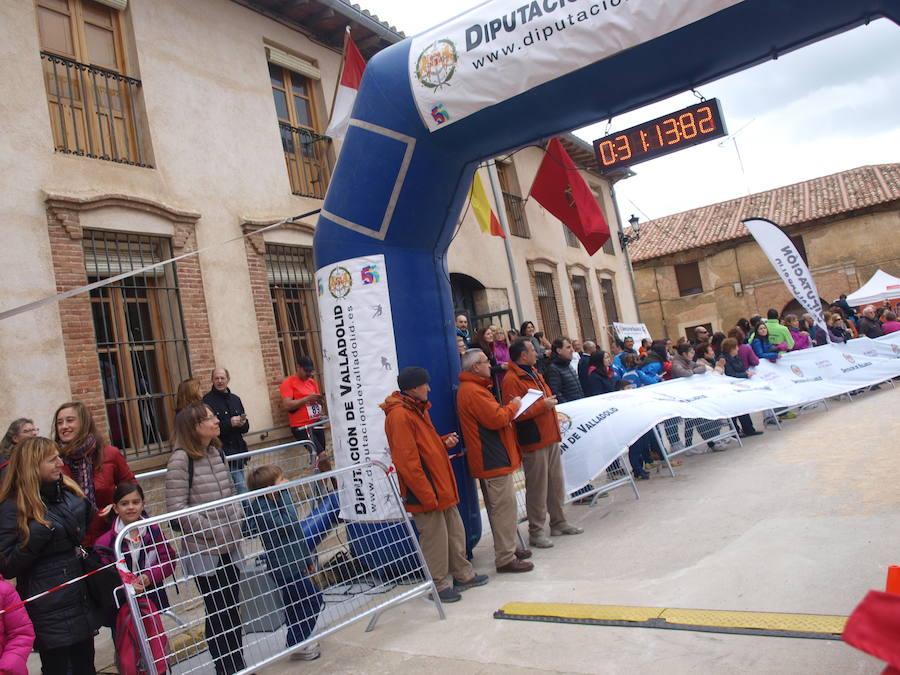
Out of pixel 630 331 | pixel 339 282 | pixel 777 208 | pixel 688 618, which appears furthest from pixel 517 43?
pixel 777 208

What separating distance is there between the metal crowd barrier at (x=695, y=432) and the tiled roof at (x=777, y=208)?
2379 centimetres

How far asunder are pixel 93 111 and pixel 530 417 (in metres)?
6.35

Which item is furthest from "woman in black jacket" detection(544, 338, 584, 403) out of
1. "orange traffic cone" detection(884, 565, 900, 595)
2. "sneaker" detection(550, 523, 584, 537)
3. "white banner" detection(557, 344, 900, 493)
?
"orange traffic cone" detection(884, 565, 900, 595)

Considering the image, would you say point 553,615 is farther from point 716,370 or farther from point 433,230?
point 716,370

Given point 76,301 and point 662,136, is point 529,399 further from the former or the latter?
point 76,301

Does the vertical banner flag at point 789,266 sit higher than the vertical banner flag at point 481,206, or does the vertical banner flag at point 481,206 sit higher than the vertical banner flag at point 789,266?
the vertical banner flag at point 481,206

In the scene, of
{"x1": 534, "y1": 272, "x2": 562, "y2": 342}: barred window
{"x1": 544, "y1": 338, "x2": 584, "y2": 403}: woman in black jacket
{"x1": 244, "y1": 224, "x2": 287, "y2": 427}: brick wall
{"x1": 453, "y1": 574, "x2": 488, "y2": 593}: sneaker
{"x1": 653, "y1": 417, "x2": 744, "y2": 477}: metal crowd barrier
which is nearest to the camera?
{"x1": 453, "y1": 574, "x2": 488, "y2": 593}: sneaker

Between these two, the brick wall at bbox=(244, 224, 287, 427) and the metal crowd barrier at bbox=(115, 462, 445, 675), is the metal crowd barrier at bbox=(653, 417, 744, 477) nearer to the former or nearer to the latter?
the metal crowd barrier at bbox=(115, 462, 445, 675)

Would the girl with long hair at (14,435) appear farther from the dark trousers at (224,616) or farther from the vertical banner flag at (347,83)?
the vertical banner flag at (347,83)

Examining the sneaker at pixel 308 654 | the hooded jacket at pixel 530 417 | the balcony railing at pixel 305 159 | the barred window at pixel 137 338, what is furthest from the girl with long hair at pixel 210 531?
the balcony railing at pixel 305 159

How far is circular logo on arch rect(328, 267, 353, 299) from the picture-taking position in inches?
219

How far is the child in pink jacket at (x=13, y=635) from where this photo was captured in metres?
3.11

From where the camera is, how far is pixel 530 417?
19.4 ft

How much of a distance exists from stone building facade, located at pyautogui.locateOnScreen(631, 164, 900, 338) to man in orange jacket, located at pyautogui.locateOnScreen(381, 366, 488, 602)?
99.4 feet
